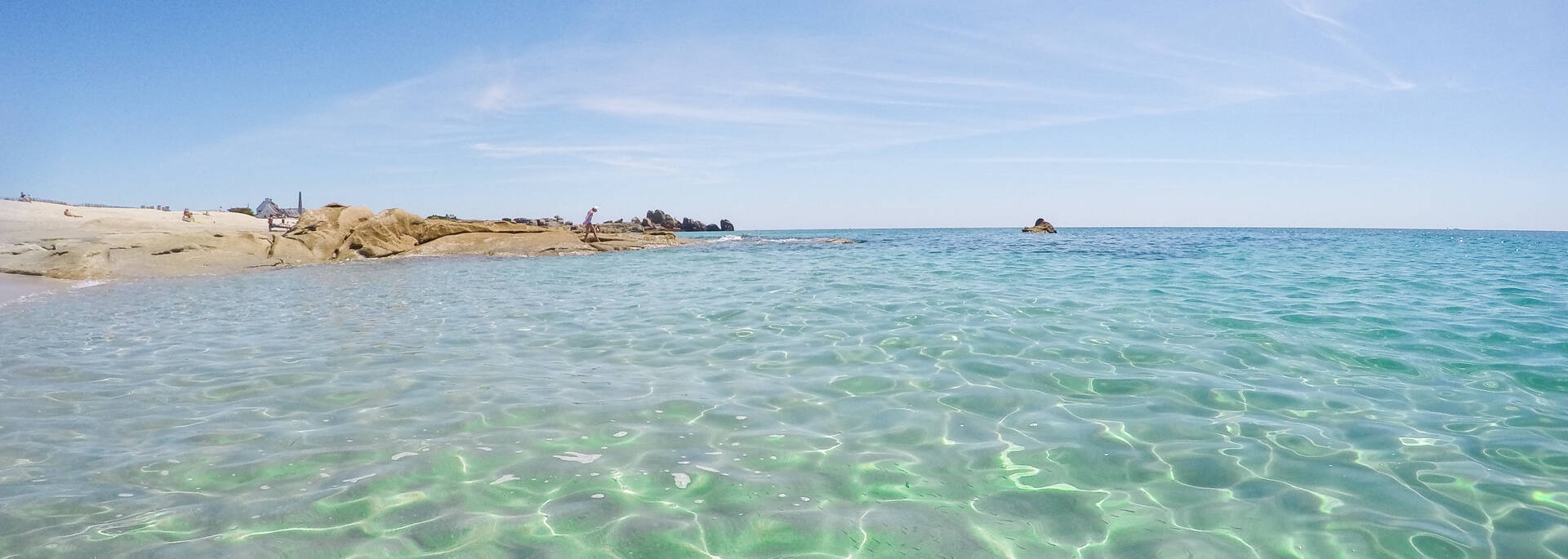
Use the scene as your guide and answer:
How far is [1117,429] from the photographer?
3855mm

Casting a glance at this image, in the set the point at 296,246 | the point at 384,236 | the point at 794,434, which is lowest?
the point at 794,434

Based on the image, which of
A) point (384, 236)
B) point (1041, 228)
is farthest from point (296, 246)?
point (1041, 228)

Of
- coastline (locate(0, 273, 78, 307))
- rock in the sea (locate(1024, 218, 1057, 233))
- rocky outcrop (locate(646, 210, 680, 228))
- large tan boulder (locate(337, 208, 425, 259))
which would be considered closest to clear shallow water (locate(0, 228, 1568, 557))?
→ coastline (locate(0, 273, 78, 307))

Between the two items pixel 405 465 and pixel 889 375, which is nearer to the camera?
pixel 405 465

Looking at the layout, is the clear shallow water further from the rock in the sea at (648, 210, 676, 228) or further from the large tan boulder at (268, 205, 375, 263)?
the rock in the sea at (648, 210, 676, 228)

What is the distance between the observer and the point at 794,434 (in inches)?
150

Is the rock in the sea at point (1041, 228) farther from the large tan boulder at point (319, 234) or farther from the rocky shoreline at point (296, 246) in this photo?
the large tan boulder at point (319, 234)

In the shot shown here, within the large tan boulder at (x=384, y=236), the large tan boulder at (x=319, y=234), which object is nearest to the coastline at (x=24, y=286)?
the large tan boulder at (x=319, y=234)

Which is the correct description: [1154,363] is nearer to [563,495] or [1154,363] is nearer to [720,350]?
[720,350]

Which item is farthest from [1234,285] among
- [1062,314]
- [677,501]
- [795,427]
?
[677,501]

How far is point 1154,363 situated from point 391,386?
561cm

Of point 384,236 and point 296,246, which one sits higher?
point 384,236

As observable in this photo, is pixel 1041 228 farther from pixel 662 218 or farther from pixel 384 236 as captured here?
pixel 384 236

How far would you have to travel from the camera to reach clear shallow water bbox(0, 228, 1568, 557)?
2654mm
